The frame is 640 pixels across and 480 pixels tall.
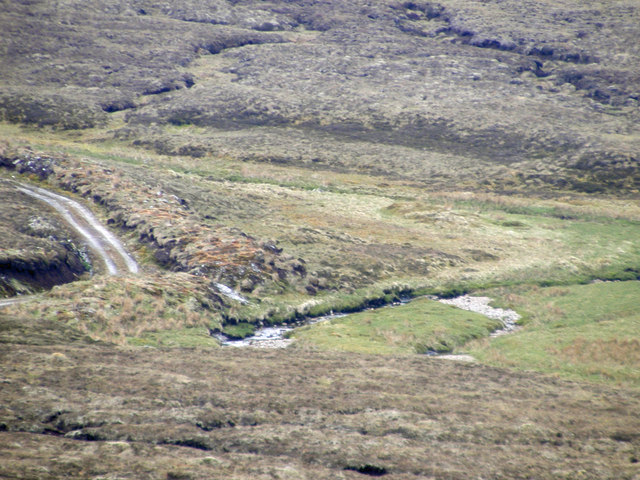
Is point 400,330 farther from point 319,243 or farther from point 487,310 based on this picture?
point 319,243

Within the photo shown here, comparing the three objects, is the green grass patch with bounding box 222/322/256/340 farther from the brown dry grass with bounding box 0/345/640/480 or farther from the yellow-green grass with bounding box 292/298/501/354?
the brown dry grass with bounding box 0/345/640/480

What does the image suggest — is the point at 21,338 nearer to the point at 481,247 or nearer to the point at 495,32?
the point at 481,247

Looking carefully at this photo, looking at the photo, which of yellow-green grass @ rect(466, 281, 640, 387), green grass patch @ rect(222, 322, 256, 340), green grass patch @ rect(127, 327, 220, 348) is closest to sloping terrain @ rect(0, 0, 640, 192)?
yellow-green grass @ rect(466, 281, 640, 387)

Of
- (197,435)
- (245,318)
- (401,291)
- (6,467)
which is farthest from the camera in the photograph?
(401,291)

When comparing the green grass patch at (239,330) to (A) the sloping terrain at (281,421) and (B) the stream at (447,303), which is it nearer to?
(B) the stream at (447,303)

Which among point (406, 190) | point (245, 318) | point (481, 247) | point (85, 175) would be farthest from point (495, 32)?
point (245, 318)

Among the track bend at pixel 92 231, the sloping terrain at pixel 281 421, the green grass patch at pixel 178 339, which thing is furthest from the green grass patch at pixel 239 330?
the track bend at pixel 92 231
